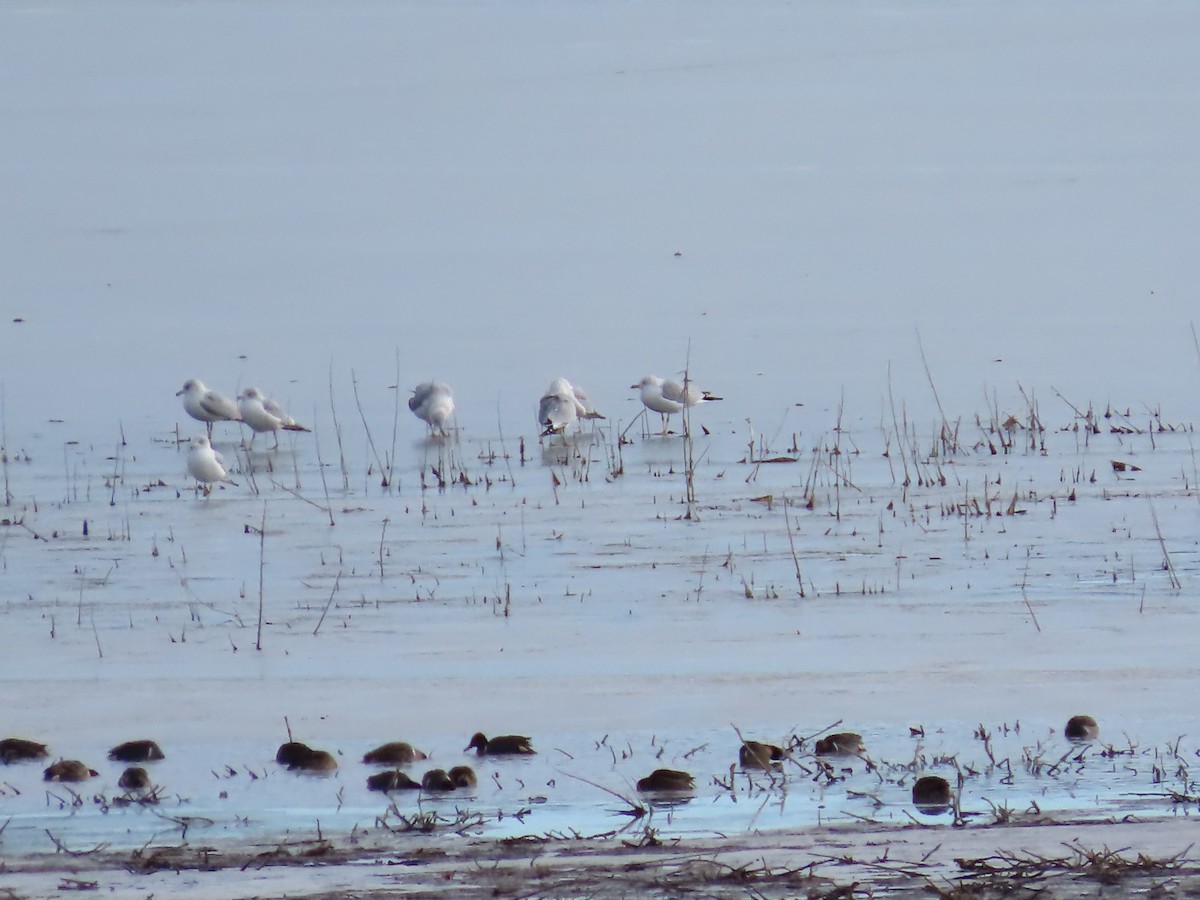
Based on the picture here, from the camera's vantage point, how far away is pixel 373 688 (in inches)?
275

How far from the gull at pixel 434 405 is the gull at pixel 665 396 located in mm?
1397

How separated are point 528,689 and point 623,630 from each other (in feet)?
3.71

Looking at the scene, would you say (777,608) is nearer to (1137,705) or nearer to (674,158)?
(1137,705)

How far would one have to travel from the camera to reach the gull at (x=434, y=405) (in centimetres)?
1448

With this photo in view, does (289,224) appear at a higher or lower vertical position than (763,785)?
higher

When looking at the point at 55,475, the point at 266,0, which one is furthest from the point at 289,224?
the point at 266,0

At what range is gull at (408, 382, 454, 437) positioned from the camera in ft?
47.5

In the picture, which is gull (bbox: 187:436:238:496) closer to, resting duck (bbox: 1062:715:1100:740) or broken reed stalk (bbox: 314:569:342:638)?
broken reed stalk (bbox: 314:569:342:638)

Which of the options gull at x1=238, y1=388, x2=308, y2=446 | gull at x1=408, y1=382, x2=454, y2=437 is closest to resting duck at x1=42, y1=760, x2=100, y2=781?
gull at x1=408, y1=382, x2=454, y2=437

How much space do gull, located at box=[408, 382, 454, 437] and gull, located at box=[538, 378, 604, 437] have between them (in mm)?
633

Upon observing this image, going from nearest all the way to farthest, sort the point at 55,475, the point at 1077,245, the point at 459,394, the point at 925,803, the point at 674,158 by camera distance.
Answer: the point at 925,803, the point at 55,475, the point at 459,394, the point at 1077,245, the point at 674,158

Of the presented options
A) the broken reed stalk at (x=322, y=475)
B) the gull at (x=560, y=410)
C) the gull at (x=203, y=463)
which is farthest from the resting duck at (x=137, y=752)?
the gull at (x=560, y=410)

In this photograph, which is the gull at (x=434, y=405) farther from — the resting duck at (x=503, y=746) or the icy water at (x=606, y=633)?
the resting duck at (x=503, y=746)

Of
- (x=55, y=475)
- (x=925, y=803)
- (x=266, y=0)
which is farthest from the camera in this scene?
(x=266, y=0)
